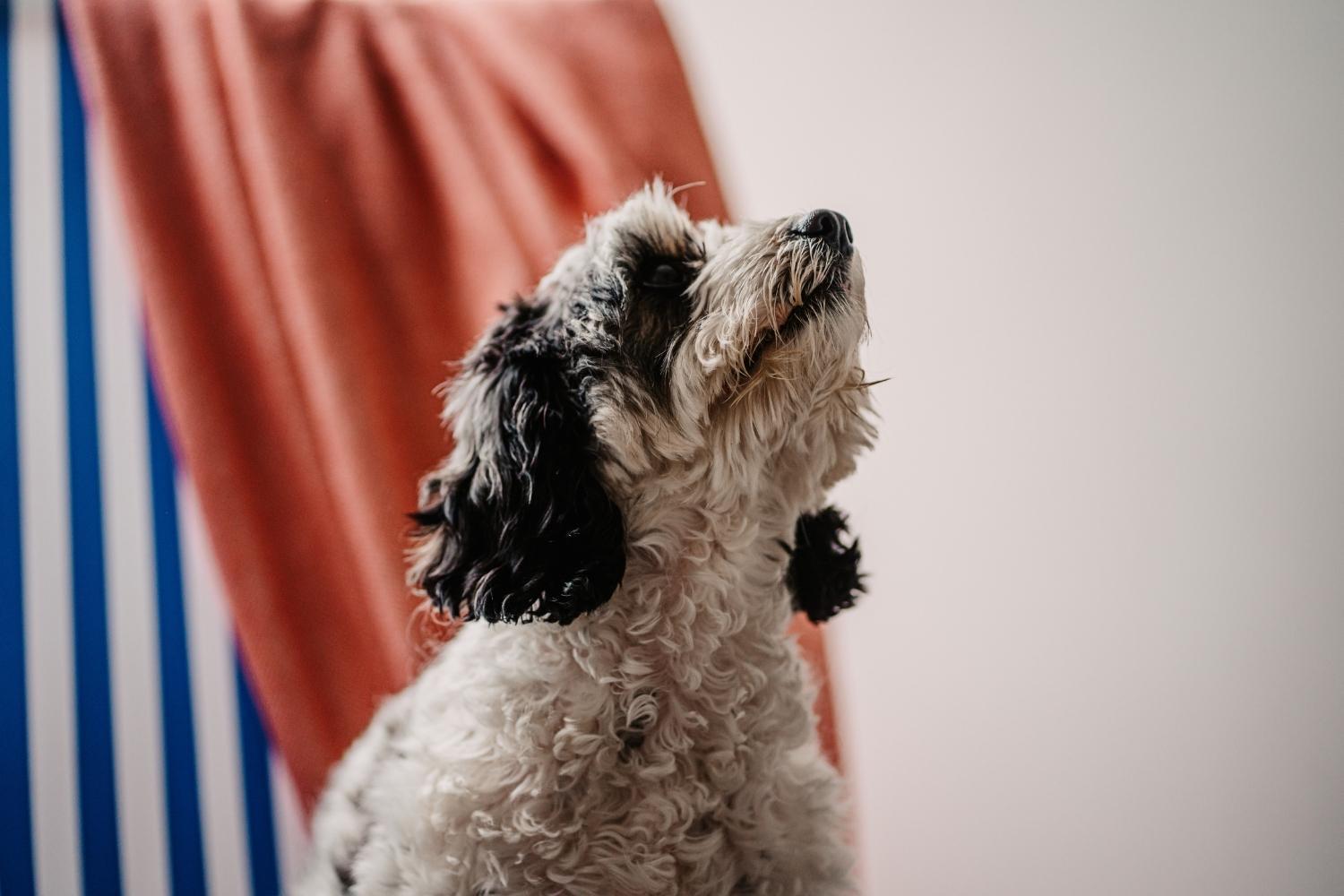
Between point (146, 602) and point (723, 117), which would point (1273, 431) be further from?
point (146, 602)

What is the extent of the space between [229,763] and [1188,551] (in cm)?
150

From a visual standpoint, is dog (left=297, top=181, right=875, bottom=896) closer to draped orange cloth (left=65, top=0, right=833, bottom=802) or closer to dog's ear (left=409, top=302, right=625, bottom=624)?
dog's ear (left=409, top=302, right=625, bottom=624)

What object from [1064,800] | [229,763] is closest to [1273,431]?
[1064,800]

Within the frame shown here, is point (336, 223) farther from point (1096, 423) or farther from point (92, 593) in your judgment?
point (1096, 423)

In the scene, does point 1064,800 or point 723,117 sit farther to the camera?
point 723,117

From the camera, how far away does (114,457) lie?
144 centimetres

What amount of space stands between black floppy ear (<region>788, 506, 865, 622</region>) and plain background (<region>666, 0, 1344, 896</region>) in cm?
23

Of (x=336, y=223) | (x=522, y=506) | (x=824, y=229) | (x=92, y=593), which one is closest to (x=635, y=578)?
(x=522, y=506)

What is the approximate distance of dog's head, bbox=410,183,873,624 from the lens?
2.97 feet

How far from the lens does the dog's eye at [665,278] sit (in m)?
1.00

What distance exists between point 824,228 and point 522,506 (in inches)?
17.0

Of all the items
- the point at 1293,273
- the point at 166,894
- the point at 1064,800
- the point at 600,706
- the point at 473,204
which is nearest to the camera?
the point at 600,706

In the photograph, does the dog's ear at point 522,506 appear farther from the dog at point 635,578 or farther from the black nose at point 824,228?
the black nose at point 824,228

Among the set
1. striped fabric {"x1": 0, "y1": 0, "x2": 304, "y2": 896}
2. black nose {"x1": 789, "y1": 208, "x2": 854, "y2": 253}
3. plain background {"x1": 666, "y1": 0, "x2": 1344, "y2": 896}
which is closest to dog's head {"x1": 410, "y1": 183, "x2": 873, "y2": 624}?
black nose {"x1": 789, "y1": 208, "x2": 854, "y2": 253}
